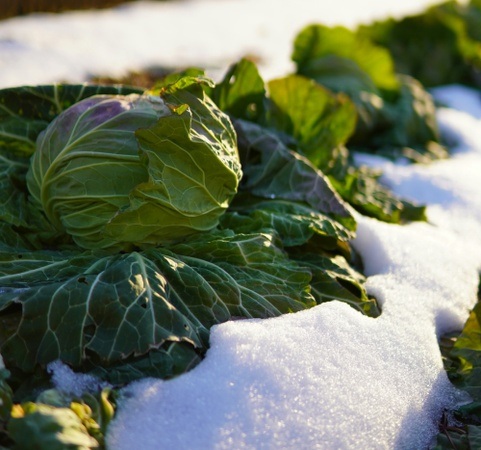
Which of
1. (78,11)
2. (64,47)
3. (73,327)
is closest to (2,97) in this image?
(73,327)

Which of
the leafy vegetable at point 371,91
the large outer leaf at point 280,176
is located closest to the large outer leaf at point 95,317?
the large outer leaf at point 280,176

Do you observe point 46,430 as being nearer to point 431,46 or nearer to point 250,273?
point 250,273

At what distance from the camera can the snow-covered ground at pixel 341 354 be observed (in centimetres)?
189

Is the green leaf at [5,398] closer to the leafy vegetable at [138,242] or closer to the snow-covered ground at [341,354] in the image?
the leafy vegetable at [138,242]

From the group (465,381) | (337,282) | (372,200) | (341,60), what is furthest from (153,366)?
(341,60)

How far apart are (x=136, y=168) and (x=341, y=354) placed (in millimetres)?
975

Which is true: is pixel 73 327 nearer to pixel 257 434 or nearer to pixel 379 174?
pixel 257 434

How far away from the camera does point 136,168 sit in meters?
2.39

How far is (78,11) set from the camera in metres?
5.81

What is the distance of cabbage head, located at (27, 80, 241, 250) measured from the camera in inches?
Answer: 90.1

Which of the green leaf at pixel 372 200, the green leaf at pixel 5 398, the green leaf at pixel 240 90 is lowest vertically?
the green leaf at pixel 372 200

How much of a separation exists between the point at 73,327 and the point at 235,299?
55cm

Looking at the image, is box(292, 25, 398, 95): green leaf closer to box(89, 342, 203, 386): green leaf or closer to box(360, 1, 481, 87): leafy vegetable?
box(360, 1, 481, 87): leafy vegetable

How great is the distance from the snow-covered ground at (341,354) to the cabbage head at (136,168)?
1.62 ft
